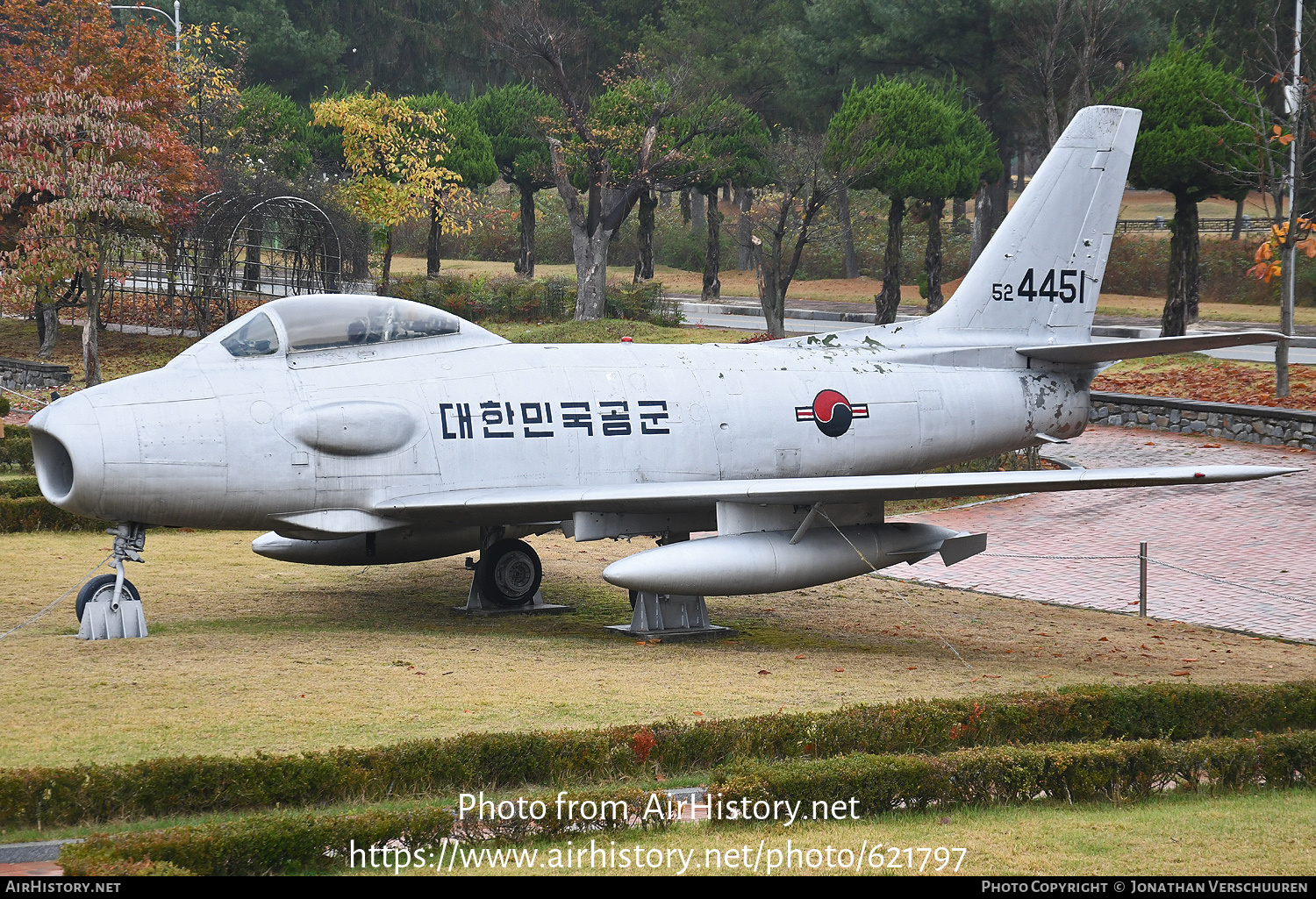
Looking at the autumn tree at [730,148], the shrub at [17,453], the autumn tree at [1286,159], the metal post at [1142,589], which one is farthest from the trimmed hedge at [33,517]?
the autumn tree at [730,148]

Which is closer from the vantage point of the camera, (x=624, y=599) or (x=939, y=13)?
(x=624, y=599)

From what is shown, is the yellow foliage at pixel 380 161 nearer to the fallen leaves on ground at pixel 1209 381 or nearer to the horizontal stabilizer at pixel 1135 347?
the fallen leaves on ground at pixel 1209 381

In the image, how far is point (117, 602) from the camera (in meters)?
12.6

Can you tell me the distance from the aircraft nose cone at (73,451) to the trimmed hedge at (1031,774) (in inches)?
297

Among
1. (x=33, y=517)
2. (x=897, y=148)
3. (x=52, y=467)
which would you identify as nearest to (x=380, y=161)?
(x=897, y=148)

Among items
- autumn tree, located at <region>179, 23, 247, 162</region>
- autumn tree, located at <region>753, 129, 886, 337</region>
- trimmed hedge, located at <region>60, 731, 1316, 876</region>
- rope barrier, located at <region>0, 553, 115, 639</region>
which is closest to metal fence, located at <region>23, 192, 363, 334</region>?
autumn tree, located at <region>179, 23, 247, 162</region>

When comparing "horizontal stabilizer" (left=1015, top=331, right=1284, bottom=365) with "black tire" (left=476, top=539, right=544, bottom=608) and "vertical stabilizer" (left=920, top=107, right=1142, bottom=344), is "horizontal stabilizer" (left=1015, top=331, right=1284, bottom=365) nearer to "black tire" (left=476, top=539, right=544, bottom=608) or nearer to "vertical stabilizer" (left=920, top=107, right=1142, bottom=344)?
"vertical stabilizer" (left=920, top=107, right=1142, bottom=344)

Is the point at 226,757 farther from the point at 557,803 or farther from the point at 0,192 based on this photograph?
the point at 0,192

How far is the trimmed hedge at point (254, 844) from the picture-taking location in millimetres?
6402

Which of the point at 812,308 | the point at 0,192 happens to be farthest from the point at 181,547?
the point at 812,308

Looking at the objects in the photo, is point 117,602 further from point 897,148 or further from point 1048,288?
point 897,148

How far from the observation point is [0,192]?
3397cm

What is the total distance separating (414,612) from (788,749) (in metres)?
7.46

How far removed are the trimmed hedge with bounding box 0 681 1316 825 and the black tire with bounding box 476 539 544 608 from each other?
677 cm
